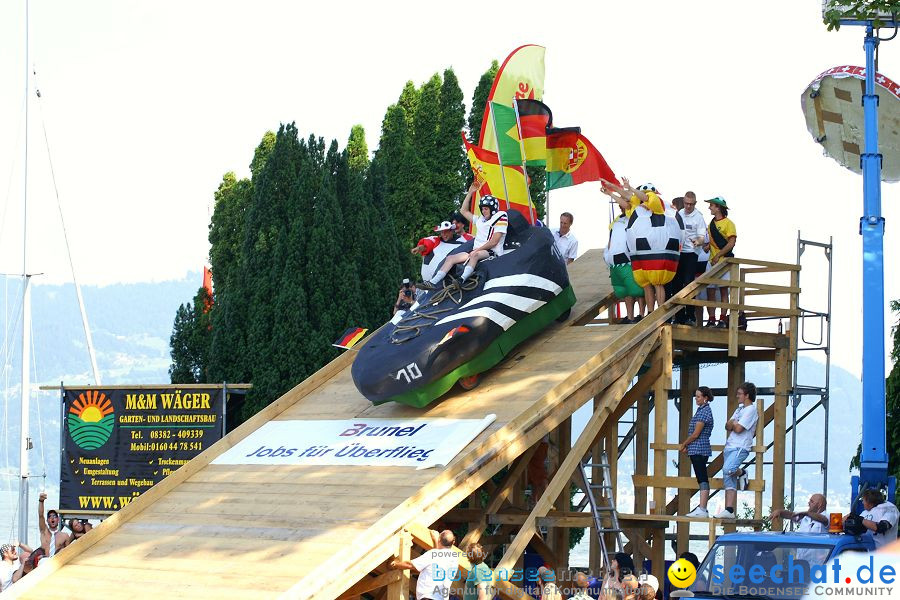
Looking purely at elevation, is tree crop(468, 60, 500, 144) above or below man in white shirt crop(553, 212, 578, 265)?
above

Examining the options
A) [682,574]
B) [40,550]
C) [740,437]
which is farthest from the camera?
[40,550]

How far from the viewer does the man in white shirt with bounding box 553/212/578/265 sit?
63.8 feet

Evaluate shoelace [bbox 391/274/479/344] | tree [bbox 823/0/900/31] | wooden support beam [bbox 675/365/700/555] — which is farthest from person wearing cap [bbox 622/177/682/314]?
tree [bbox 823/0/900/31]

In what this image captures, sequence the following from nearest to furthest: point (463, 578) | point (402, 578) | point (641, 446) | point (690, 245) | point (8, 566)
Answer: point (402, 578) → point (463, 578) → point (8, 566) → point (690, 245) → point (641, 446)

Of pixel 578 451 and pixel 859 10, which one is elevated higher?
pixel 859 10

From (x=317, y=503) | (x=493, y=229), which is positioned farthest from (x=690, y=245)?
(x=317, y=503)

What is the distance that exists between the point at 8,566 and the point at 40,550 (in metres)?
0.55

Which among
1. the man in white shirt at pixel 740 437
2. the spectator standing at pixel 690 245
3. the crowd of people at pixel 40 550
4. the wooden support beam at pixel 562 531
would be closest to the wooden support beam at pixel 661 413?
the man in white shirt at pixel 740 437

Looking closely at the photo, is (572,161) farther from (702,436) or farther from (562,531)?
(702,436)

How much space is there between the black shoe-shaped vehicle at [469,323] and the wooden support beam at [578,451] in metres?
1.34

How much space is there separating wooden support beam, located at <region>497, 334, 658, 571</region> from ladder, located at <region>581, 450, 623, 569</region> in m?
0.55

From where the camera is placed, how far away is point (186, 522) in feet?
47.8

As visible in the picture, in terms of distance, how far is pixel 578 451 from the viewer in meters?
14.8

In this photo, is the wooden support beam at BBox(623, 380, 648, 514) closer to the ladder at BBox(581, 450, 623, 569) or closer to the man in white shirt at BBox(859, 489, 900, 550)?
the ladder at BBox(581, 450, 623, 569)
